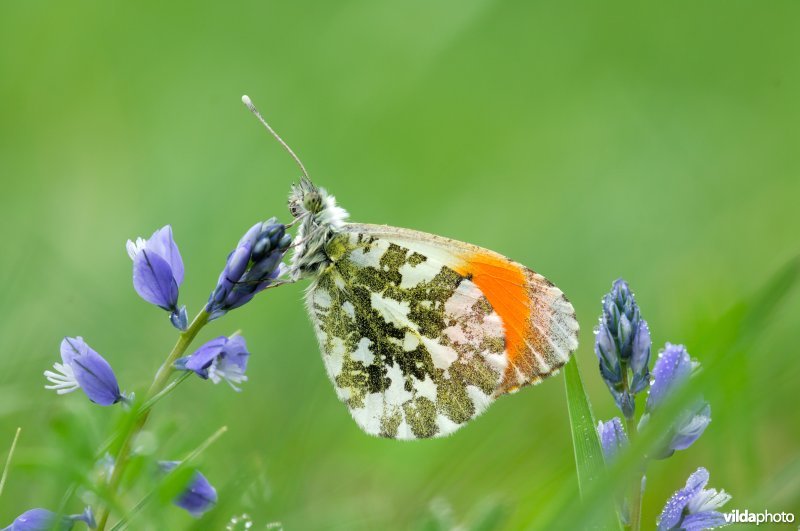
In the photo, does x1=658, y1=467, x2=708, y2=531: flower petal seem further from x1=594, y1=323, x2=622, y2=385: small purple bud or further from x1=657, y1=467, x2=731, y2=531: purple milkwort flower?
x1=594, y1=323, x2=622, y2=385: small purple bud

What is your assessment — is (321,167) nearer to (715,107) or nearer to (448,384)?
(715,107)

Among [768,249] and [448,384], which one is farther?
[768,249]

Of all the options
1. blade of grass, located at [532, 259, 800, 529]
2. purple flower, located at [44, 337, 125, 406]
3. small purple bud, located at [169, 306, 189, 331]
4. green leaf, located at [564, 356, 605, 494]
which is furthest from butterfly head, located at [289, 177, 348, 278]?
blade of grass, located at [532, 259, 800, 529]

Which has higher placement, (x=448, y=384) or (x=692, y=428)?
(x=448, y=384)

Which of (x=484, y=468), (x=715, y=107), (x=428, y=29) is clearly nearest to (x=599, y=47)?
(x=715, y=107)

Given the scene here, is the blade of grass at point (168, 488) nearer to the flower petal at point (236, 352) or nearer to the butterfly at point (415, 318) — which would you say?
the flower petal at point (236, 352)

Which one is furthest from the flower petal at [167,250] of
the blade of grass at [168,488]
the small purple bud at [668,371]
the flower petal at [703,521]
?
the flower petal at [703,521]

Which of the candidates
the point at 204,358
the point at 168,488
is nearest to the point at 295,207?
the point at 204,358
